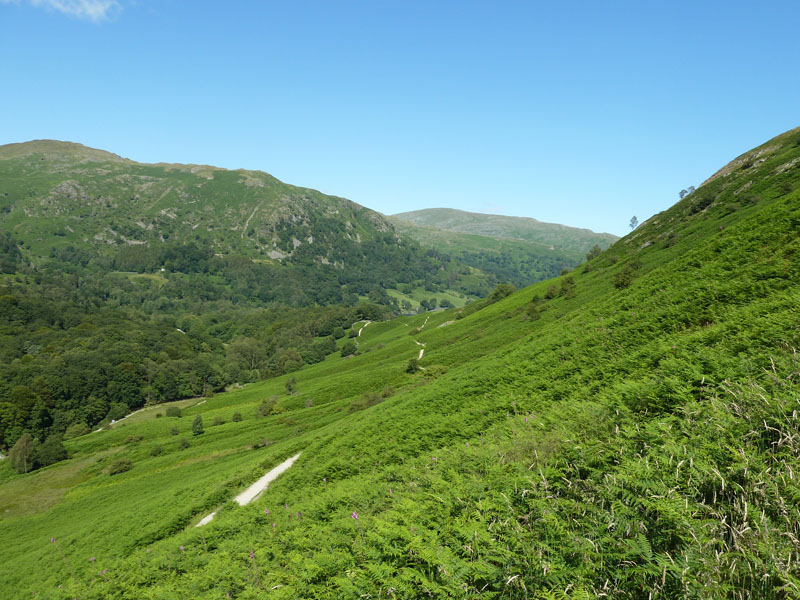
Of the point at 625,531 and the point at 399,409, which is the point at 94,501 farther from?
the point at 625,531

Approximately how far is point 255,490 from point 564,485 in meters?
30.6

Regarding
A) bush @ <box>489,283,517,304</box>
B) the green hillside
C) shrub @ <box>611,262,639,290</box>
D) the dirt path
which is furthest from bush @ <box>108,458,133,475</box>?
bush @ <box>489,283,517,304</box>

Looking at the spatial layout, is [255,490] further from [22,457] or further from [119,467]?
[22,457]

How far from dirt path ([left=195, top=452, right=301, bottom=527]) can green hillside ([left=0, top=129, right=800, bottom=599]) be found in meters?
1.24

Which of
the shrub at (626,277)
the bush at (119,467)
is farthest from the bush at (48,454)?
the shrub at (626,277)

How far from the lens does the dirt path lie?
99.9 ft

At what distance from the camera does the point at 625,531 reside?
726 centimetres

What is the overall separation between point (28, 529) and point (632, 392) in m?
88.9

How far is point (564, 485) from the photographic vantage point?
Result: 32.5 ft

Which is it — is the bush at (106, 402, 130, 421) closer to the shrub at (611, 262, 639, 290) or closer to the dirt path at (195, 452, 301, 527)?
the dirt path at (195, 452, 301, 527)

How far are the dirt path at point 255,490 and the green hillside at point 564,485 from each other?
1.24m

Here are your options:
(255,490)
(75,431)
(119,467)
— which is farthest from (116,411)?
(255,490)

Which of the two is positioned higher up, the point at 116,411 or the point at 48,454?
the point at 48,454

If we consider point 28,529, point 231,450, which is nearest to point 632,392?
point 231,450
